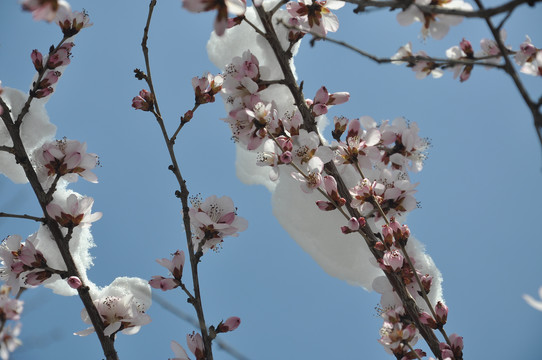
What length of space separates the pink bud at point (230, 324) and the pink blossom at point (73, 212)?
0.30 meters

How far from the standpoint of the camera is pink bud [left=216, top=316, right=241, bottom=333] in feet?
2.44

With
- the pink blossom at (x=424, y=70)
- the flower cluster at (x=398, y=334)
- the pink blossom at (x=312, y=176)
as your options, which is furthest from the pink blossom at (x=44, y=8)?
the pink blossom at (x=424, y=70)

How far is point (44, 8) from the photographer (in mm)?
386

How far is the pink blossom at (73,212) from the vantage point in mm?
738

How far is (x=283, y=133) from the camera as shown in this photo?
0.88 m

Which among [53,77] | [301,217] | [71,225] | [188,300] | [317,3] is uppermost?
[317,3]

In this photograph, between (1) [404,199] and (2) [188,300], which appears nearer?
(2) [188,300]

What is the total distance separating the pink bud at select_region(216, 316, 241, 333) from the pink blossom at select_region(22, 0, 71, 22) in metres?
0.55

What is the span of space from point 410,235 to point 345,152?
0.23 m

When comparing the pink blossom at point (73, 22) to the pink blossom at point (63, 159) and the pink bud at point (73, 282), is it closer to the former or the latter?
the pink blossom at point (63, 159)

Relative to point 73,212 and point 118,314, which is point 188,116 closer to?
point 73,212

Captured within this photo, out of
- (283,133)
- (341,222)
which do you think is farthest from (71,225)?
(341,222)

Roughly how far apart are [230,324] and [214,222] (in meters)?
0.19

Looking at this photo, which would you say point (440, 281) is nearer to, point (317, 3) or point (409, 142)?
point (409, 142)
